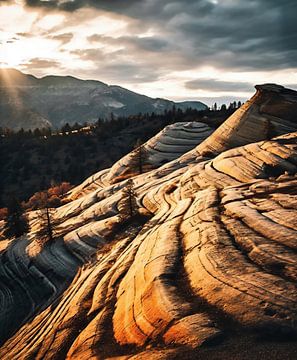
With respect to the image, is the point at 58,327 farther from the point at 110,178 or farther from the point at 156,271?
the point at 110,178

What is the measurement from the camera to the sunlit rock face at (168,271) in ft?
47.8

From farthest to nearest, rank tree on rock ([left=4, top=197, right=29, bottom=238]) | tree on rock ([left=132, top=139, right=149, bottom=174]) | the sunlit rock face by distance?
1. tree on rock ([left=132, top=139, right=149, bottom=174])
2. tree on rock ([left=4, top=197, right=29, bottom=238])
3. the sunlit rock face

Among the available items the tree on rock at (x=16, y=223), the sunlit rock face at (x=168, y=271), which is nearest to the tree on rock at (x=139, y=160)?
the sunlit rock face at (x=168, y=271)

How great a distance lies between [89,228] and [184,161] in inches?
987

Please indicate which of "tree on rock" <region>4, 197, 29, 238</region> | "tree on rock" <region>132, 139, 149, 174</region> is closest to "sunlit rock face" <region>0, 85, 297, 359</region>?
"tree on rock" <region>4, 197, 29, 238</region>

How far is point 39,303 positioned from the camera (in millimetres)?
30578

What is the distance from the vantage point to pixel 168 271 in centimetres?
1958

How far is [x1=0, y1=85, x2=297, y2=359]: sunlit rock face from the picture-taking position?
14555 millimetres

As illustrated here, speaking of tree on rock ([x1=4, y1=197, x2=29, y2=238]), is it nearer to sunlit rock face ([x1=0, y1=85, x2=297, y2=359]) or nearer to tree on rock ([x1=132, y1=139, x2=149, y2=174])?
sunlit rock face ([x1=0, y1=85, x2=297, y2=359])

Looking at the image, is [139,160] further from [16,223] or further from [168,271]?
[168,271]

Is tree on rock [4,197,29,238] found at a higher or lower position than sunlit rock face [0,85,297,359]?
lower

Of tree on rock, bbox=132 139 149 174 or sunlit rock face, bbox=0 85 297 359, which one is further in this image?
tree on rock, bbox=132 139 149 174

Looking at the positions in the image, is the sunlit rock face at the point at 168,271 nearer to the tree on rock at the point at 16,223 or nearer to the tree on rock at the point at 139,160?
the tree on rock at the point at 16,223

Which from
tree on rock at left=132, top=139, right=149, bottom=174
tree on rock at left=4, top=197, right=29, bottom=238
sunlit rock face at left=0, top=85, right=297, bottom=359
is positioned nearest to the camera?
sunlit rock face at left=0, top=85, right=297, bottom=359
